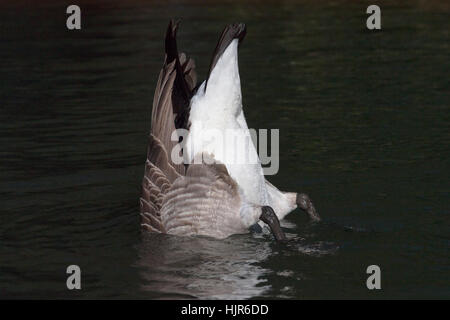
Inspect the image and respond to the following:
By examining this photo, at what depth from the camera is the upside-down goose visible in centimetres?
807

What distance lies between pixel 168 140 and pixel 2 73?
327 inches

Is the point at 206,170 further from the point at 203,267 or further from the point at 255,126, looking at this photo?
the point at 255,126

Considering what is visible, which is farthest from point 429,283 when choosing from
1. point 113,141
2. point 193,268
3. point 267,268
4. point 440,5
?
point 440,5

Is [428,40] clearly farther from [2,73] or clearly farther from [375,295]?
[375,295]

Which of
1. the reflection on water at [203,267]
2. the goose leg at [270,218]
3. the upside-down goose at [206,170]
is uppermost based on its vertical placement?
the upside-down goose at [206,170]

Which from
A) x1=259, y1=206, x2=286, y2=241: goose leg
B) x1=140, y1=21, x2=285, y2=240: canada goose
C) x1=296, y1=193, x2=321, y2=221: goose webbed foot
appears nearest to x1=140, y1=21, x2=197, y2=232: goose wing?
x1=140, y1=21, x2=285, y2=240: canada goose

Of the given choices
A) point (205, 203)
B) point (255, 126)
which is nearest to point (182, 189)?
point (205, 203)

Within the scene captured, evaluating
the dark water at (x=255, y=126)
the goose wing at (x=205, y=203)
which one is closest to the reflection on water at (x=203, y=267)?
the dark water at (x=255, y=126)

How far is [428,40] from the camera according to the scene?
16906 millimetres

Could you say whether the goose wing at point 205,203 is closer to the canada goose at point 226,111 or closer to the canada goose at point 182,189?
the canada goose at point 182,189

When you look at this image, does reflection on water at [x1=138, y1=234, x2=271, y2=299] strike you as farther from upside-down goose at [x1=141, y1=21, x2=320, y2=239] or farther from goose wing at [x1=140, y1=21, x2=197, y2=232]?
goose wing at [x1=140, y1=21, x2=197, y2=232]

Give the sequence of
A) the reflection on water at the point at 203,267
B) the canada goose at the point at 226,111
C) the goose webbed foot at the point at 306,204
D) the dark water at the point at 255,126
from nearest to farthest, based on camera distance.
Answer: the reflection on water at the point at 203,267 < the dark water at the point at 255,126 < the canada goose at the point at 226,111 < the goose webbed foot at the point at 306,204

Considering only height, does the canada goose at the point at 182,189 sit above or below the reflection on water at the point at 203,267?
above

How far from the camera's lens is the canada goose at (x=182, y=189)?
8.18m
